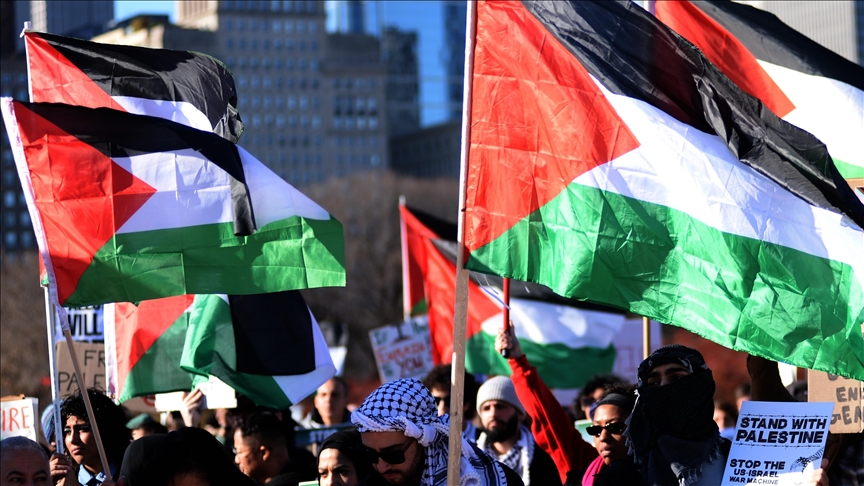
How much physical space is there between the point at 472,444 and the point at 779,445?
3.73ft

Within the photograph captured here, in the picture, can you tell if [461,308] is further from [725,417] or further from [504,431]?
[725,417]

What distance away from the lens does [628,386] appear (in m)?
6.13

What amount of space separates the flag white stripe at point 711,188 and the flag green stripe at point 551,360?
6.53m

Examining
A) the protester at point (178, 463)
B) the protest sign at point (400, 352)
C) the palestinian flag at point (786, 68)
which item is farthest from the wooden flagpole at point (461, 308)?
the protest sign at point (400, 352)

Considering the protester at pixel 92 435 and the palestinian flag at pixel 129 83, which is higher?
the palestinian flag at pixel 129 83

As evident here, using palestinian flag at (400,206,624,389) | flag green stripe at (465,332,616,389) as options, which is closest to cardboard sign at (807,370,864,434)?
palestinian flag at (400,206,624,389)

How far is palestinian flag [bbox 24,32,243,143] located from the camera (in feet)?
21.3

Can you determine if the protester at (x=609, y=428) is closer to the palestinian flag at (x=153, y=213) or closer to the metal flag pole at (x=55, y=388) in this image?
the palestinian flag at (x=153, y=213)

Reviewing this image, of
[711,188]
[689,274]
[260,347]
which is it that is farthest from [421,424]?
[260,347]

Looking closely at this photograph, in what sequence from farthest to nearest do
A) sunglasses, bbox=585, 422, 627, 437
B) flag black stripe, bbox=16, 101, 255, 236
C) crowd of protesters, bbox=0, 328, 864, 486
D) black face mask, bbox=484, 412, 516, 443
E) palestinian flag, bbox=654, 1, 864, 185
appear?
black face mask, bbox=484, 412, 516, 443
palestinian flag, bbox=654, 1, 864, 185
flag black stripe, bbox=16, 101, 255, 236
sunglasses, bbox=585, 422, 627, 437
crowd of protesters, bbox=0, 328, 864, 486

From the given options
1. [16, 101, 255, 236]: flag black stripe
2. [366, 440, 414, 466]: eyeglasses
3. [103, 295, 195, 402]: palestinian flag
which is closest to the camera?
[366, 440, 414, 466]: eyeglasses

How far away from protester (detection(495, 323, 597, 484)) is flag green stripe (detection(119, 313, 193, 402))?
2.55 meters

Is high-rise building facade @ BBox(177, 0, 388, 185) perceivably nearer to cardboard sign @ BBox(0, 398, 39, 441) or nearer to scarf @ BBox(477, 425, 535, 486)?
cardboard sign @ BBox(0, 398, 39, 441)

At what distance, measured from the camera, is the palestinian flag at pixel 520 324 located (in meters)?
11.8
